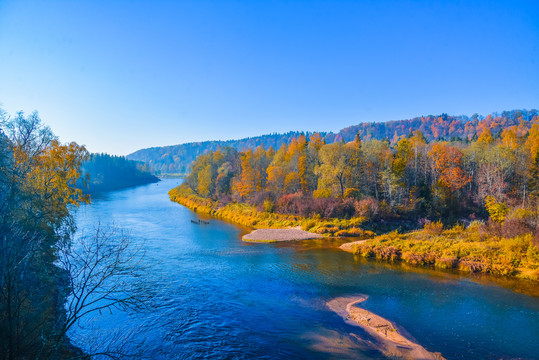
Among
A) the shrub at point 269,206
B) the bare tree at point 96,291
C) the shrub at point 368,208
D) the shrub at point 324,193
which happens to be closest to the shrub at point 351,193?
the shrub at point 324,193

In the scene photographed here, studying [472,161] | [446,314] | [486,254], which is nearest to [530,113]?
[472,161]

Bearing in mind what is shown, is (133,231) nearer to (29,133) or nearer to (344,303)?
(29,133)

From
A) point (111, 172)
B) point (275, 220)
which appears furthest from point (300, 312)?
point (111, 172)

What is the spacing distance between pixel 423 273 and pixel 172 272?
1974 cm

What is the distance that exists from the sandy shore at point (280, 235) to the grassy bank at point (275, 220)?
5.48 feet

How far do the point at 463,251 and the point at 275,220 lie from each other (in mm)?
24319

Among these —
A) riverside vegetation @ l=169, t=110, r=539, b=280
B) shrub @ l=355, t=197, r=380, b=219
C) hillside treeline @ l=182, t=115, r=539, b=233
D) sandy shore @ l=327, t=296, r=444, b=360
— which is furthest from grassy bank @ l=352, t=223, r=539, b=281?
sandy shore @ l=327, t=296, r=444, b=360

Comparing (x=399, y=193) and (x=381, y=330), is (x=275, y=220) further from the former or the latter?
(x=381, y=330)

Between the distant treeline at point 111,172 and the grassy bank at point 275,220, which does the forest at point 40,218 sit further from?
the distant treeline at point 111,172

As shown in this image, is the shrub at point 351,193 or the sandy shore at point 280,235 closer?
the sandy shore at point 280,235

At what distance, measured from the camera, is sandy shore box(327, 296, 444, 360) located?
40.7ft

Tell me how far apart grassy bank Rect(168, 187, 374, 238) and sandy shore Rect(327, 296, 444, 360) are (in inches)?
733

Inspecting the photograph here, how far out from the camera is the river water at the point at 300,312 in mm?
12984

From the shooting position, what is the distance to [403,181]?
151ft
